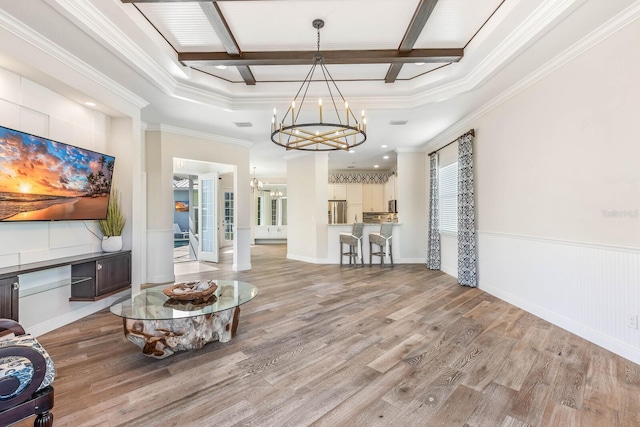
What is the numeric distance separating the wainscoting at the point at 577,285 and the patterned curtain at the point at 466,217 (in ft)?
1.59

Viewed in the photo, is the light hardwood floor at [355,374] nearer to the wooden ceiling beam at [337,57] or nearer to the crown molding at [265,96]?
the crown molding at [265,96]

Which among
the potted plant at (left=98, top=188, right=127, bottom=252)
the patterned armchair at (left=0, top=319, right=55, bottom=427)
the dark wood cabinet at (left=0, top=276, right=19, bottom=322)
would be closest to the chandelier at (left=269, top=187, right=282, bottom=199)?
the potted plant at (left=98, top=188, right=127, bottom=252)

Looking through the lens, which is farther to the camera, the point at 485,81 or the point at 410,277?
the point at 410,277

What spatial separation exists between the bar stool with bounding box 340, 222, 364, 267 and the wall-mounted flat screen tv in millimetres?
4661

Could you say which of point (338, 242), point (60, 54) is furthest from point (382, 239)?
point (60, 54)

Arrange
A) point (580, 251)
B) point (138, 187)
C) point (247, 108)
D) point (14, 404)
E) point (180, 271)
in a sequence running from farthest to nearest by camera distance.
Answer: point (180, 271) < point (247, 108) < point (138, 187) < point (580, 251) < point (14, 404)

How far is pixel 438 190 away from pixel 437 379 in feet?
15.8

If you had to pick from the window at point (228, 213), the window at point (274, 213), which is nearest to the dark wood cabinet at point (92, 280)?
the window at point (228, 213)

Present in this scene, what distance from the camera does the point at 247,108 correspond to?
4434 millimetres

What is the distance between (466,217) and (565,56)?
100 inches

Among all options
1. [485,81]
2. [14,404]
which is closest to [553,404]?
[14,404]

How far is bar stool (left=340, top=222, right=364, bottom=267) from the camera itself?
656 centimetres

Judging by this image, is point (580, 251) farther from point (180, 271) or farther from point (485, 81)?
point (180, 271)

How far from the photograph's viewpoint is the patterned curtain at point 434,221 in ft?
→ 20.4
